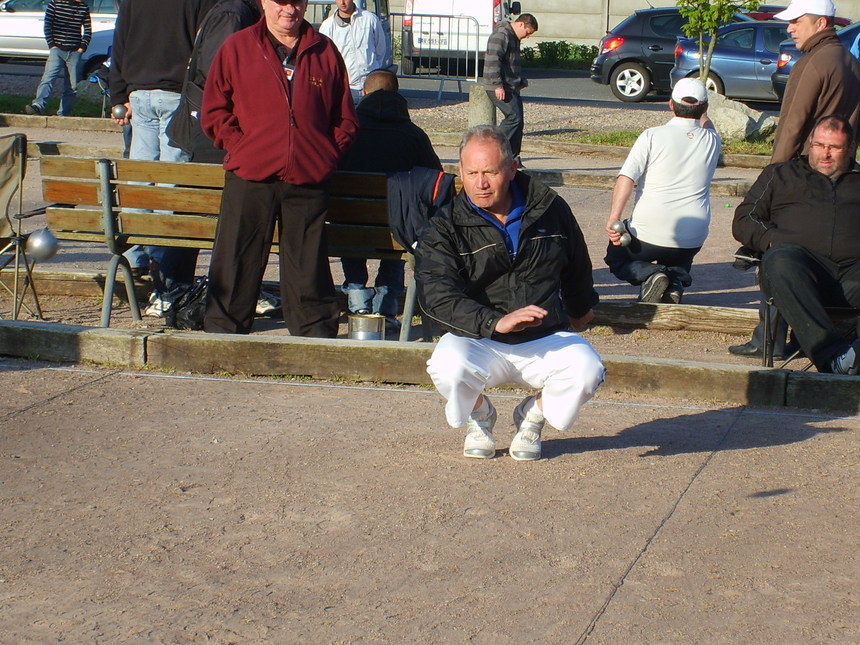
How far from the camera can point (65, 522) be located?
4355 millimetres

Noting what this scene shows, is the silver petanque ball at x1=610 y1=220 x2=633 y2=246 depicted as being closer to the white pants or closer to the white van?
the white pants

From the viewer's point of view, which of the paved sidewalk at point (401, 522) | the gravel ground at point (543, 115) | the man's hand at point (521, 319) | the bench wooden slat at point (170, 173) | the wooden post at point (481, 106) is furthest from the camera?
the gravel ground at point (543, 115)

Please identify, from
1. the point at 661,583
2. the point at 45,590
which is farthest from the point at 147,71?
the point at 661,583

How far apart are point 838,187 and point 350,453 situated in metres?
2.99

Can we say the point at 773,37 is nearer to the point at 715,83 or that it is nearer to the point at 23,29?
the point at 715,83

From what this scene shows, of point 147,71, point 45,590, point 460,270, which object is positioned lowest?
point 45,590

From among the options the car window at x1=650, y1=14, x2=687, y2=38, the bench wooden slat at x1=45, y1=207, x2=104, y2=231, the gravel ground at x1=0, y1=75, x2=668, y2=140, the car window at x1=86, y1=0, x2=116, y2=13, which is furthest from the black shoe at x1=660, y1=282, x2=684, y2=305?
the car window at x1=650, y1=14, x2=687, y2=38

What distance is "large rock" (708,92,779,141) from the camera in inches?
678

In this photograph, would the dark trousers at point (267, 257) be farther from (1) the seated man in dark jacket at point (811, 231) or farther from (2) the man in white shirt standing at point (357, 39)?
(2) the man in white shirt standing at point (357, 39)

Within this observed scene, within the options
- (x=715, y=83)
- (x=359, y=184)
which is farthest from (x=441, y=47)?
(x=359, y=184)

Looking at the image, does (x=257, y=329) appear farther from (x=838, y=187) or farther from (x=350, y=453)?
(x=838, y=187)

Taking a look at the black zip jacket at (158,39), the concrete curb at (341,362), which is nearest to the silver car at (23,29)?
the black zip jacket at (158,39)

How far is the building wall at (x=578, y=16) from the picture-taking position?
3578 centimetres

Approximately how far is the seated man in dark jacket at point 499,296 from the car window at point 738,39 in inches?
734
